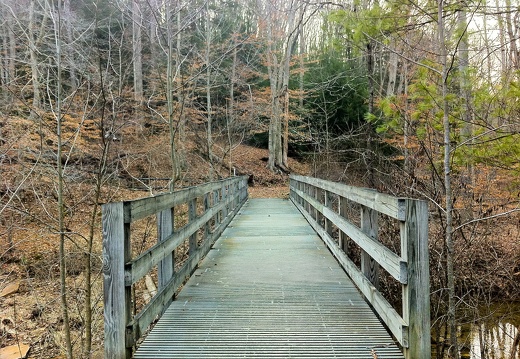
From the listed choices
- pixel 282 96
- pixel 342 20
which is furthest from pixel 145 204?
pixel 282 96

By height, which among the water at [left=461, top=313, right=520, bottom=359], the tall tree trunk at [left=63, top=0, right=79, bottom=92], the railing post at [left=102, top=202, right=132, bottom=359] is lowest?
the water at [left=461, top=313, right=520, bottom=359]

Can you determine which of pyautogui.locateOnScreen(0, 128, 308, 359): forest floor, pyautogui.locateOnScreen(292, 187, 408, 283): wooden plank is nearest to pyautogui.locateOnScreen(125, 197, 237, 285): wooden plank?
Result: pyautogui.locateOnScreen(0, 128, 308, 359): forest floor

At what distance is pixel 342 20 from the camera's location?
8359 millimetres

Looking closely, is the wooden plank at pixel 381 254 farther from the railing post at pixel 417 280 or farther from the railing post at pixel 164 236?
the railing post at pixel 164 236

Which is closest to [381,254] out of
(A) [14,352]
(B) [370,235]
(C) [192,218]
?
(B) [370,235]

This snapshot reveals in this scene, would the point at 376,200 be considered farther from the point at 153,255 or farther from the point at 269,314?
the point at 153,255

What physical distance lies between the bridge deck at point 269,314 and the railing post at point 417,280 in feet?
0.75

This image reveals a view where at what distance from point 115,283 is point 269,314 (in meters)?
1.47

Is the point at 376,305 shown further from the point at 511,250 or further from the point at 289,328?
the point at 511,250

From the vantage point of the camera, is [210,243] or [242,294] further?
[210,243]

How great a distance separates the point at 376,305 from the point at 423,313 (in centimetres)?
82

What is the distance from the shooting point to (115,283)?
9.43 ft

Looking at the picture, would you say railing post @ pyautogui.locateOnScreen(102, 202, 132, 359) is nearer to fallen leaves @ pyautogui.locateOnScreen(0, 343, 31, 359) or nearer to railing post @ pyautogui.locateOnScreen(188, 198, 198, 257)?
railing post @ pyautogui.locateOnScreen(188, 198, 198, 257)

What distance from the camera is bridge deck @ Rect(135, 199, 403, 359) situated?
9.99ft
